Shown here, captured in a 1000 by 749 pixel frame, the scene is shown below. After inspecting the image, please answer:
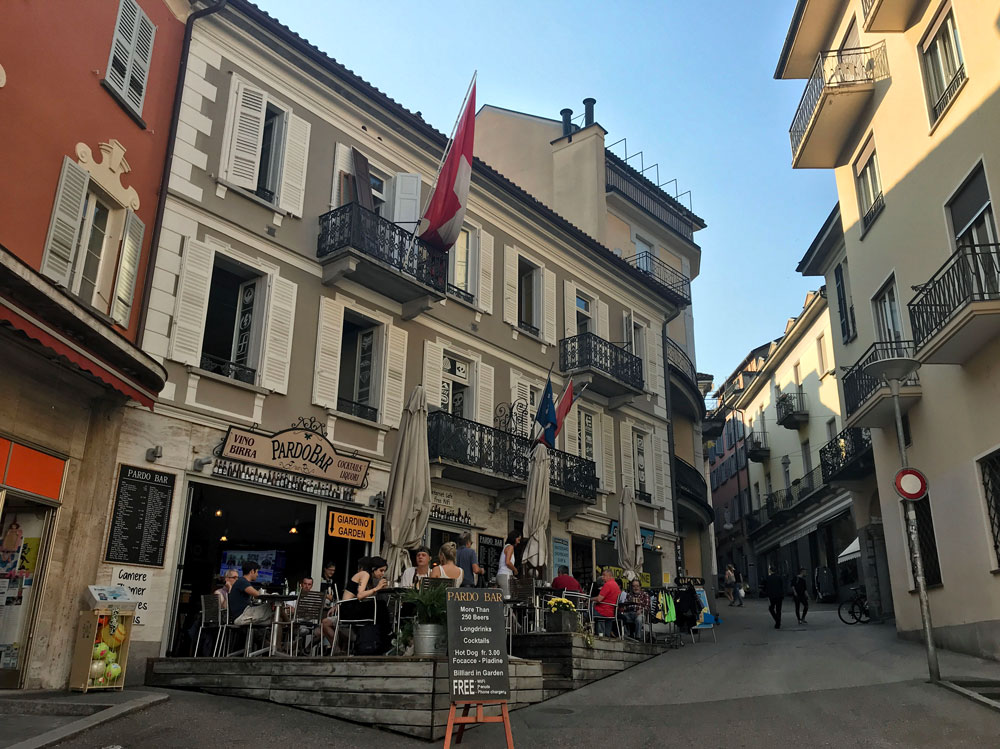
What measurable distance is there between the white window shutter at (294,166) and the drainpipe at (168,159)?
215cm

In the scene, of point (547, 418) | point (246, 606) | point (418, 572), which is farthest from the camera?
point (547, 418)

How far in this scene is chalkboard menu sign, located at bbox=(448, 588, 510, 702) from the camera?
770 centimetres

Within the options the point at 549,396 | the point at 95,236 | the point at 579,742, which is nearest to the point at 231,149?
the point at 95,236

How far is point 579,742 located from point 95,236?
30.8ft

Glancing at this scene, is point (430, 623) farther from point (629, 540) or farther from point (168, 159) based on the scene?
point (629, 540)

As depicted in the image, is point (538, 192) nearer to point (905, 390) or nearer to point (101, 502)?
point (905, 390)

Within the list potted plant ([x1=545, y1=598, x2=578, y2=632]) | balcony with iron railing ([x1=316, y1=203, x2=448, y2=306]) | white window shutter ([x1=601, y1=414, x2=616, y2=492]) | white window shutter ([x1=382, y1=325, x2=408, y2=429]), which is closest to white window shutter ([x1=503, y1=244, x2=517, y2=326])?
balcony with iron railing ([x1=316, y1=203, x2=448, y2=306])

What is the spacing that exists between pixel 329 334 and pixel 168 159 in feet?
13.3

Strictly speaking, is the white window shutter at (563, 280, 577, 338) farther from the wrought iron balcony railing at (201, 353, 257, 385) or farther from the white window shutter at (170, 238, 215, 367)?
the white window shutter at (170, 238, 215, 367)

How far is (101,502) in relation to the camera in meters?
11.9

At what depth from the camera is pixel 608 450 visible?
23469 mm

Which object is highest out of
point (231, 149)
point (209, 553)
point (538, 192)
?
point (538, 192)

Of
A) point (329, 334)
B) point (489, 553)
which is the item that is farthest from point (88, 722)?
point (489, 553)

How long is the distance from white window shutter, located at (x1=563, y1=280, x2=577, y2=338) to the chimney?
839 centimetres
